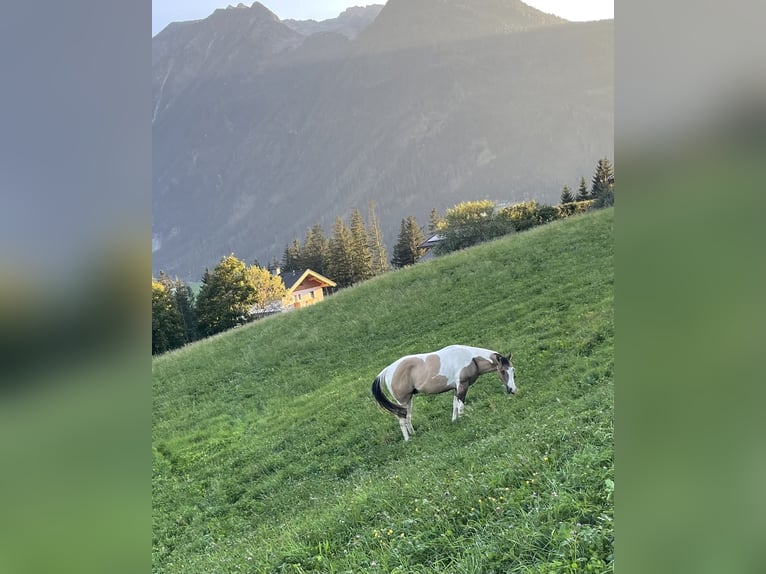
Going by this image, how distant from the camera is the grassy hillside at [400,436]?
332cm

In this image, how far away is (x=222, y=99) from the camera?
13.6m

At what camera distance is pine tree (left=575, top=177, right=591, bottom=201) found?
12055mm

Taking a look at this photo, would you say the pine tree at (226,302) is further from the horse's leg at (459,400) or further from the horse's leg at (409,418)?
the horse's leg at (459,400)

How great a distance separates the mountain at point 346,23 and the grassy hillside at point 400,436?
6394 millimetres

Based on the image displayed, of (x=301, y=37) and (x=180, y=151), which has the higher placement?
(x=301, y=37)

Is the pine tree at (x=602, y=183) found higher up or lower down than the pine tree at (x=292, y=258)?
higher up

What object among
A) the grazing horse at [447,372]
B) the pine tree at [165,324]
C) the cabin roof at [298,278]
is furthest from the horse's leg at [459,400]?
the pine tree at [165,324]

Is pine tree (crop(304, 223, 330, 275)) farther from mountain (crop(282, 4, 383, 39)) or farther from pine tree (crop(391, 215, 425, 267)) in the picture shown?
mountain (crop(282, 4, 383, 39))

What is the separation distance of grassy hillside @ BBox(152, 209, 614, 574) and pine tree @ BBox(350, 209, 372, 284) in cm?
42

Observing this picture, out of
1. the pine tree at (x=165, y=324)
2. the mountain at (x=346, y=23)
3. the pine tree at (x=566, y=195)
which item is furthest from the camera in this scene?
the pine tree at (x=566, y=195)

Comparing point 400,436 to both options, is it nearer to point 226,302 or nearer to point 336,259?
point 336,259
